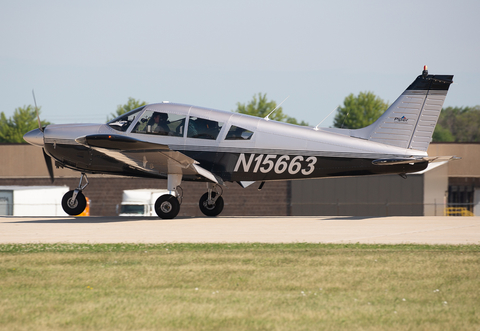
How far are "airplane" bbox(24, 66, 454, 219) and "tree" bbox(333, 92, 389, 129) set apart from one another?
87.6 meters

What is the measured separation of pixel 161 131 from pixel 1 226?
483cm

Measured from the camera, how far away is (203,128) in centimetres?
1636

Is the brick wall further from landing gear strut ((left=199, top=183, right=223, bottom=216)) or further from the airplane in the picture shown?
the airplane

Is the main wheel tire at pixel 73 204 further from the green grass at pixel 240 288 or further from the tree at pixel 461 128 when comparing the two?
the tree at pixel 461 128

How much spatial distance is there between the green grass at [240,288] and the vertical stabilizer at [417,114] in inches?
251

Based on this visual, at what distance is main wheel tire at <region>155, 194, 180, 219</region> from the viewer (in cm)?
1647

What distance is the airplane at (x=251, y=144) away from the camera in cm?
1566

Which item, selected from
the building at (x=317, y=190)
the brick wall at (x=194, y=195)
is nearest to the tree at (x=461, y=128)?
the building at (x=317, y=190)

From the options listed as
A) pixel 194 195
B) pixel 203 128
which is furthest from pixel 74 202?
pixel 194 195

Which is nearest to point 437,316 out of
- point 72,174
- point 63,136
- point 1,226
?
point 1,226

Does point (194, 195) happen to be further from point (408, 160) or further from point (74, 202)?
point (408, 160)

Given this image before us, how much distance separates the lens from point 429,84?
15633mm

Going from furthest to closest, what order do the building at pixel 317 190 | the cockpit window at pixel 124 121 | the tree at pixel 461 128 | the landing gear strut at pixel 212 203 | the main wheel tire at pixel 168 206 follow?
the tree at pixel 461 128 < the building at pixel 317 190 < the landing gear strut at pixel 212 203 < the cockpit window at pixel 124 121 < the main wheel tire at pixel 168 206

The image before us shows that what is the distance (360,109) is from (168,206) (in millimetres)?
92397
